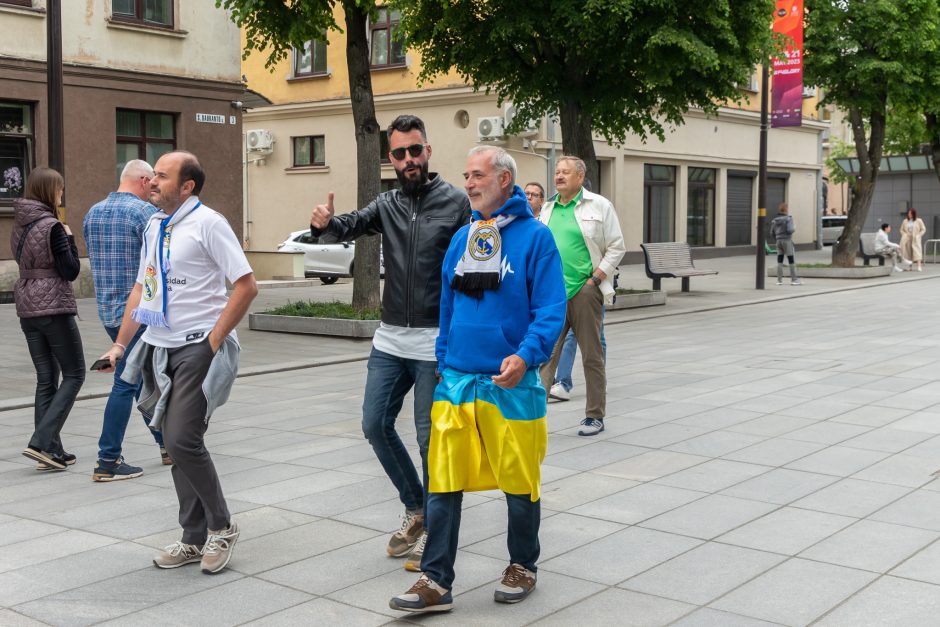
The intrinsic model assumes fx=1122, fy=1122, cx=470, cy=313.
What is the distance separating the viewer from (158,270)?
4969 mm

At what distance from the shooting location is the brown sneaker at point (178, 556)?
489 centimetres

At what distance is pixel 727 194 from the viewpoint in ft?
123

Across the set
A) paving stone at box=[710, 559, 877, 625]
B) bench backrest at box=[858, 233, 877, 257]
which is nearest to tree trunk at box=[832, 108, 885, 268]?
bench backrest at box=[858, 233, 877, 257]

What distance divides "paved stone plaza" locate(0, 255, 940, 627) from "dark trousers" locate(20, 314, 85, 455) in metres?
0.26

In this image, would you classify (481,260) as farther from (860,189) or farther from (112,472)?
(860,189)

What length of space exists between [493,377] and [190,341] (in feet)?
4.80

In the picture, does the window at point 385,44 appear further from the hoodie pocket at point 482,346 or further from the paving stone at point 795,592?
the paving stone at point 795,592

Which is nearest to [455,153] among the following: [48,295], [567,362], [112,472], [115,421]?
[567,362]

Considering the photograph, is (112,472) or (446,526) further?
(112,472)

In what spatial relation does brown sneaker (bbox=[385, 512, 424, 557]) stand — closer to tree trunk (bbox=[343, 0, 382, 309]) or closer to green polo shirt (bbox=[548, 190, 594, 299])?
green polo shirt (bbox=[548, 190, 594, 299])

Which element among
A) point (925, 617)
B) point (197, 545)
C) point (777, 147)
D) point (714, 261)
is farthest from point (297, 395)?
point (777, 147)

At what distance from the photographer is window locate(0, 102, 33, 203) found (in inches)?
774

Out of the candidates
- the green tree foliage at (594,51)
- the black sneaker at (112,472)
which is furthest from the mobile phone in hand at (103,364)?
the green tree foliage at (594,51)

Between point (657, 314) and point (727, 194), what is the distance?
21215 millimetres
